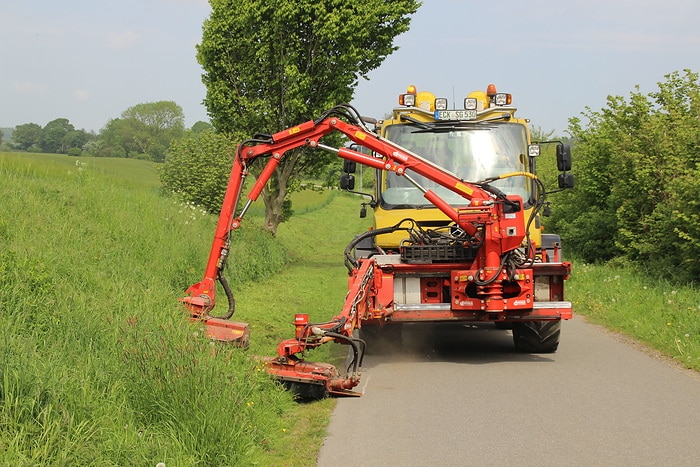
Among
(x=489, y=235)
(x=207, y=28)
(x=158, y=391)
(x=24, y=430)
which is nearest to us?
(x=24, y=430)

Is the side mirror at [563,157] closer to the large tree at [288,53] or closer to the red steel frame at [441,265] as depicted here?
the red steel frame at [441,265]

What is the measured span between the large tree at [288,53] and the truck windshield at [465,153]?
33.3 ft

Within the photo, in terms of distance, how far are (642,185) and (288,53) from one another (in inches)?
367

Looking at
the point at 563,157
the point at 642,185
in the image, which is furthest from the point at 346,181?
the point at 642,185

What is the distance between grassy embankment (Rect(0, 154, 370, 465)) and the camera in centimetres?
556

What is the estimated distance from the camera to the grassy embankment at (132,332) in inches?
222

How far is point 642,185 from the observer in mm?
19266

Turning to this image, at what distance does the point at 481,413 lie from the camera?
7809 millimetres

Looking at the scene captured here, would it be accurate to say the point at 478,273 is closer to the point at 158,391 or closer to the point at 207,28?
the point at 158,391

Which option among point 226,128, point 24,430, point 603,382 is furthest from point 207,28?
point 24,430

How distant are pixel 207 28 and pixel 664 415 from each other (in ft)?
59.5

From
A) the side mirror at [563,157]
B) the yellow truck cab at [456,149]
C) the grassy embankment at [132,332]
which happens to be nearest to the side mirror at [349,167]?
the yellow truck cab at [456,149]

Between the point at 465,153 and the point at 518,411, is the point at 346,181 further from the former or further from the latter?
the point at 518,411

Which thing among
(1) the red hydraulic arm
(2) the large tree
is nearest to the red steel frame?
(1) the red hydraulic arm
